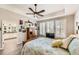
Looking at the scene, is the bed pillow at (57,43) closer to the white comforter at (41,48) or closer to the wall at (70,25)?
the white comforter at (41,48)

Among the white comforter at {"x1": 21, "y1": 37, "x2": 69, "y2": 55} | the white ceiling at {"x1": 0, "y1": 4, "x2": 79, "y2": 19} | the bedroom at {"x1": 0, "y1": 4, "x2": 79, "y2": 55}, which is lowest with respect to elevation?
the white comforter at {"x1": 21, "y1": 37, "x2": 69, "y2": 55}

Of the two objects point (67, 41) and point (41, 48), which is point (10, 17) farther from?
point (67, 41)

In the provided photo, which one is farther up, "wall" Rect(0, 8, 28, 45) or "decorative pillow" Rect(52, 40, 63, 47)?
"wall" Rect(0, 8, 28, 45)

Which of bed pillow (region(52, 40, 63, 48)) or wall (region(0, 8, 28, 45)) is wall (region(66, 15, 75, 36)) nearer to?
bed pillow (region(52, 40, 63, 48))

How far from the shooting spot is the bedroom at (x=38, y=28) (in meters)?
1.55

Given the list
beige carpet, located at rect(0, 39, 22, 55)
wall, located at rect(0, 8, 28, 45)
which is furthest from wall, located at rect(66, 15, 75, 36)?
beige carpet, located at rect(0, 39, 22, 55)

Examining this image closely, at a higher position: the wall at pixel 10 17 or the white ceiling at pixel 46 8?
the white ceiling at pixel 46 8

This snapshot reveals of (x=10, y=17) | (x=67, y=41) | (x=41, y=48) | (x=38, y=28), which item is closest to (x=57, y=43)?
(x=67, y=41)

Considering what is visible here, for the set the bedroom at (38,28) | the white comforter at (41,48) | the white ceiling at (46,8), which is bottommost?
the white comforter at (41,48)

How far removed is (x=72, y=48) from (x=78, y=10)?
0.57 metres

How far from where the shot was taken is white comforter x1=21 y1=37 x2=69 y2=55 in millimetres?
1554

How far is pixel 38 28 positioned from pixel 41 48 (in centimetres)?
32

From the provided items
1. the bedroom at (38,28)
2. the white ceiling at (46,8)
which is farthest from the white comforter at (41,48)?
the white ceiling at (46,8)
